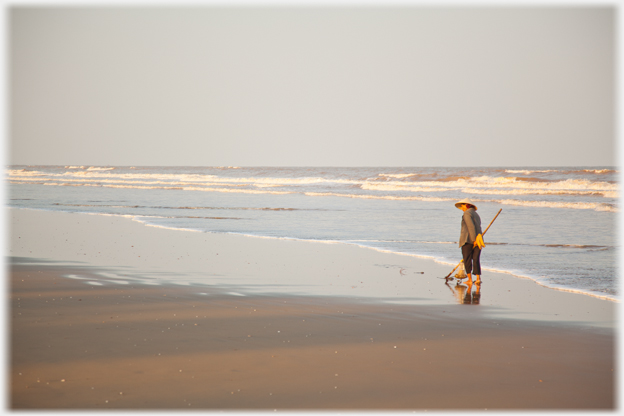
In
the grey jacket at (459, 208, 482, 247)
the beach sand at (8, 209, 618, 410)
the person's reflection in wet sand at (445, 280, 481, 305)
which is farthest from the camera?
the grey jacket at (459, 208, 482, 247)

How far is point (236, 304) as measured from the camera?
22.1 feet

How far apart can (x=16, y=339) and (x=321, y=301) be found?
Answer: 3.45 m

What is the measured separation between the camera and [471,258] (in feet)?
28.2

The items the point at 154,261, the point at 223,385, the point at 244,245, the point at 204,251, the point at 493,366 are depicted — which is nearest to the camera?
the point at 223,385

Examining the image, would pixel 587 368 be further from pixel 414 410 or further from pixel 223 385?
pixel 223 385

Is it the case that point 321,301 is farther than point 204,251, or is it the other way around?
point 204,251

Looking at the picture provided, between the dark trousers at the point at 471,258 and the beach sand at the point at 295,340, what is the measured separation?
380 mm

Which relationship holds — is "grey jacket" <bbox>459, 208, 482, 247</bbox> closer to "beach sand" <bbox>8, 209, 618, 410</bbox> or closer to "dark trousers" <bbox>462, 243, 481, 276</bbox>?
"dark trousers" <bbox>462, 243, 481, 276</bbox>

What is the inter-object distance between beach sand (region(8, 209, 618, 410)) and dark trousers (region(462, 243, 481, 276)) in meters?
0.38

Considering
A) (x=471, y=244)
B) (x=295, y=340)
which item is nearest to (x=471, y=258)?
(x=471, y=244)

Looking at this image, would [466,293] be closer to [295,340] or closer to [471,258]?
[471,258]

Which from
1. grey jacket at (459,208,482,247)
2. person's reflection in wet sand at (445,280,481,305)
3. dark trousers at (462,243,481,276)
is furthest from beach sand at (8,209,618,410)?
grey jacket at (459,208,482,247)

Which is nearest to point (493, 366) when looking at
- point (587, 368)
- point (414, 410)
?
point (587, 368)

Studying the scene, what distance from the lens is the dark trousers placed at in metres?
→ 8.48
